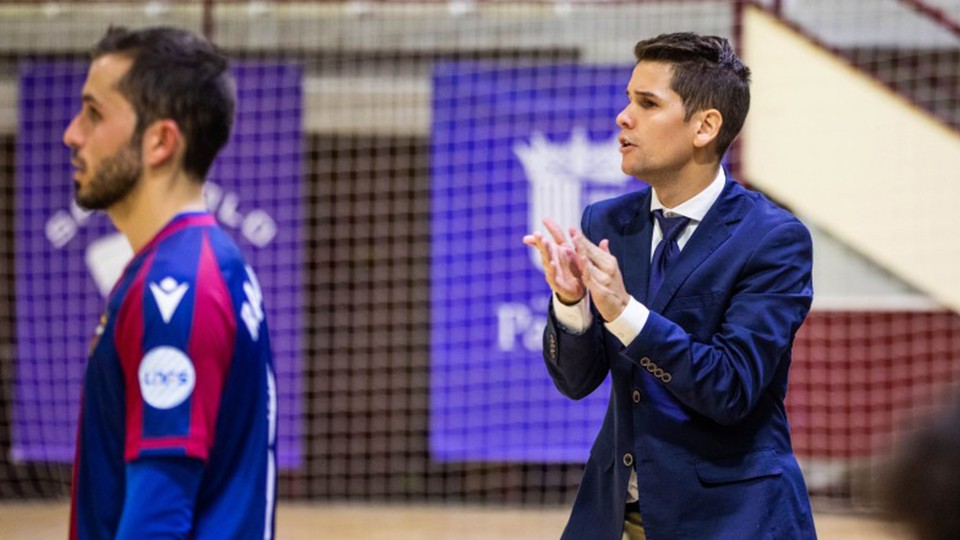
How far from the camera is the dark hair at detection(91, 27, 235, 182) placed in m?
2.41

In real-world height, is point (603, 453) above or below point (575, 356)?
below

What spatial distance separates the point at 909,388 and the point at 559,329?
18.4 feet

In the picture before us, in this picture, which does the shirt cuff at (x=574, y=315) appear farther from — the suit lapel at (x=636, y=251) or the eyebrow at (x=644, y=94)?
the eyebrow at (x=644, y=94)

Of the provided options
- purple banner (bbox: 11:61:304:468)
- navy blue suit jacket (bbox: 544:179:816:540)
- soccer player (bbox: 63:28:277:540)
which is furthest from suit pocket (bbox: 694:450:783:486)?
purple banner (bbox: 11:61:304:468)

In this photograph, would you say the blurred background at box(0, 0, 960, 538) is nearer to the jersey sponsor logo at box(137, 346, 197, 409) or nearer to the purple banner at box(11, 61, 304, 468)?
the purple banner at box(11, 61, 304, 468)

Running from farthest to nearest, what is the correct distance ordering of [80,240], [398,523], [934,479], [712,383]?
1. [80,240]
2. [398,523]
3. [712,383]
4. [934,479]

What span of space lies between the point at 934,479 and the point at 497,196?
668 centimetres

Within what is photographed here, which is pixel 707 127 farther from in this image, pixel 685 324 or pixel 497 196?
pixel 497 196

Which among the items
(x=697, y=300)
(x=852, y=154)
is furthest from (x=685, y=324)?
(x=852, y=154)

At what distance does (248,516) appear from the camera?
2219mm

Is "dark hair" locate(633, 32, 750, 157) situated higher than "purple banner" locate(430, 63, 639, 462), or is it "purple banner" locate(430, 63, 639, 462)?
"dark hair" locate(633, 32, 750, 157)

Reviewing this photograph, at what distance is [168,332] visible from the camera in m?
2.15

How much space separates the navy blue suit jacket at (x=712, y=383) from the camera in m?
2.56

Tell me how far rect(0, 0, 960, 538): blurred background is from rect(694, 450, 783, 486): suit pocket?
462 cm
